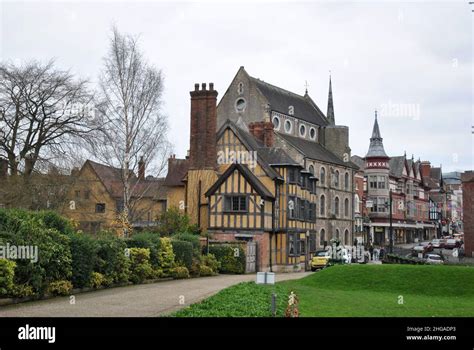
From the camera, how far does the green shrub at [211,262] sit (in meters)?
31.4

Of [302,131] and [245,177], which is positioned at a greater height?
[302,131]

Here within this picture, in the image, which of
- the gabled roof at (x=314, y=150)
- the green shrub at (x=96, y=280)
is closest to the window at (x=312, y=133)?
the gabled roof at (x=314, y=150)

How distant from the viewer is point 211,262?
3177 centimetres

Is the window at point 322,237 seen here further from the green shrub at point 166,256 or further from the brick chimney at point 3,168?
the brick chimney at point 3,168

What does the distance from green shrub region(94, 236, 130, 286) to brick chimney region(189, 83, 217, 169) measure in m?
15.8

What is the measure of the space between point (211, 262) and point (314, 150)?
29444mm

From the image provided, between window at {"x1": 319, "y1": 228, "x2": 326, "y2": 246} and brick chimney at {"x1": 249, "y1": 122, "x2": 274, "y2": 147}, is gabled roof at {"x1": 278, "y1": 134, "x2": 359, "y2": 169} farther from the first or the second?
brick chimney at {"x1": 249, "y1": 122, "x2": 274, "y2": 147}

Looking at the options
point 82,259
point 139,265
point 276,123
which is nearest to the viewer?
point 82,259

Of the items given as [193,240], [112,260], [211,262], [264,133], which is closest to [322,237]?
[264,133]

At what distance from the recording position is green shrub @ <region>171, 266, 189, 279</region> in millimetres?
27484

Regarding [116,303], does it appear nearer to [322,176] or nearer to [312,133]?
[322,176]

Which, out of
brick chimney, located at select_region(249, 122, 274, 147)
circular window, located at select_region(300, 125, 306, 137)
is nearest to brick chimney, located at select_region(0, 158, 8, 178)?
brick chimney, located at select_region(249, 122, 274, 147)

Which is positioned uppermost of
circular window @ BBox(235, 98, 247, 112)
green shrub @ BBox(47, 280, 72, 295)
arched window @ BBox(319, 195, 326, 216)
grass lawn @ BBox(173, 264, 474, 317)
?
circular window @ BBox(235, 98, 247, 112)
